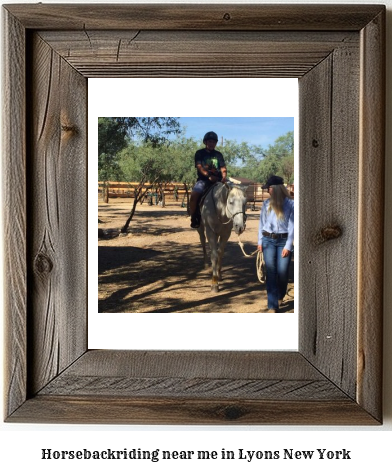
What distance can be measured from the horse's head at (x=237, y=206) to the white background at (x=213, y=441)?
194 mm

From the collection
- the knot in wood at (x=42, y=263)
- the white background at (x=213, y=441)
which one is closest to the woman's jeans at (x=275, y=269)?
the white background at (x=213, y=441)

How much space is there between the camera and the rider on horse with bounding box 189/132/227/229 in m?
0.79

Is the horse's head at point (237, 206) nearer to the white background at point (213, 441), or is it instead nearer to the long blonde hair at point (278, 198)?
the long blonde hair at point (278, 198)

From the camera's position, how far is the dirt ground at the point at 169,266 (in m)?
0.80

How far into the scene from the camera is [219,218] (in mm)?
801

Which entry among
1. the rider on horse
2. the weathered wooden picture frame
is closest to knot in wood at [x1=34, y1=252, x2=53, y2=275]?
the weathered wooden picture frame

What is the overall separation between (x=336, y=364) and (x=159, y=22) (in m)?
0.50

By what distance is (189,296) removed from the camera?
0.80 m

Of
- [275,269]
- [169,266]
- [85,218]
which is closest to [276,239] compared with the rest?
[275,269]

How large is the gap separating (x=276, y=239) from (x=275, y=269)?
40 mm

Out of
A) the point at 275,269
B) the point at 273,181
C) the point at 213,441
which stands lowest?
the point at 213,441

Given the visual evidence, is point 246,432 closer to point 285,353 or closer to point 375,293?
point 285,353

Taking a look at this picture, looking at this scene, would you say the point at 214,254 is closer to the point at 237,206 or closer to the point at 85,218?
the point at 237,206

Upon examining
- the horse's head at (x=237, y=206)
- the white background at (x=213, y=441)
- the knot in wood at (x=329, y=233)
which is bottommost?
the white background at (x=213, y=441)
